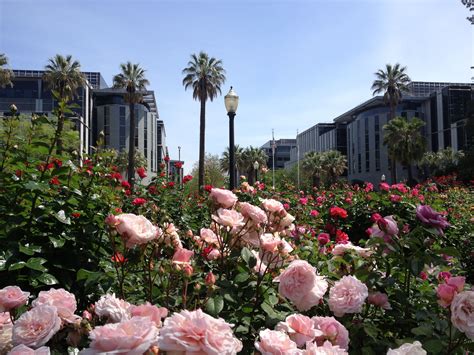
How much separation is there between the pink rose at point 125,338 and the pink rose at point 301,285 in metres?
0.69

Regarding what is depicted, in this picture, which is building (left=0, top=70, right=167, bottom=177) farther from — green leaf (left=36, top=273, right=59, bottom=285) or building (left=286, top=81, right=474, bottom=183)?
green leaf (left=36, top=273, right=59, bottom=285)

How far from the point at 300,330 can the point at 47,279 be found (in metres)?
1.49

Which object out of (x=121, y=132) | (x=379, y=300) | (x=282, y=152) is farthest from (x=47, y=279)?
(x=282, y=152)

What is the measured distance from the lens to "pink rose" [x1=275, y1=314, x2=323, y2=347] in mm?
1204

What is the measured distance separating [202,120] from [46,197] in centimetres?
2505

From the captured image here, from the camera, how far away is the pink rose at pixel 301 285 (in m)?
1.51

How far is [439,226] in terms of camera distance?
188 centimetres

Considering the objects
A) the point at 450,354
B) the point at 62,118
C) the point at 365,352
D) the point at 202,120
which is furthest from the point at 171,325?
the point at 202,120

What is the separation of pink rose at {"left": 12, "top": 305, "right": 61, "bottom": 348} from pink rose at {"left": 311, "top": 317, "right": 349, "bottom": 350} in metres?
0.78

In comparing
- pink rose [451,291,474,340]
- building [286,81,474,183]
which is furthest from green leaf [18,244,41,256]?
building [286,81,474,183]

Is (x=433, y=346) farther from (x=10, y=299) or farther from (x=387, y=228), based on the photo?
(x=10, y=299)

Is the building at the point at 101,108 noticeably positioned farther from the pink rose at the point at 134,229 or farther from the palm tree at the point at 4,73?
the pink rose at the point at 134,229

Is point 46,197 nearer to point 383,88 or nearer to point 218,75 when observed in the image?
point 218,75

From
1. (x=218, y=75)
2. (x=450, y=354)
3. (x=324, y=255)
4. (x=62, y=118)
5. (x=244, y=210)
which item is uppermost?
(x=218, y=75)
